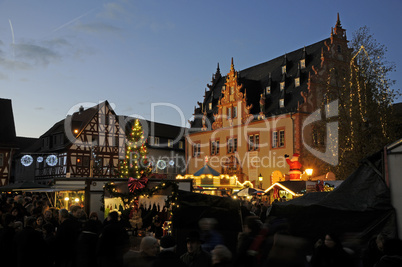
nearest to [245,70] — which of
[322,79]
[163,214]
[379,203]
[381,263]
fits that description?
[322,79]

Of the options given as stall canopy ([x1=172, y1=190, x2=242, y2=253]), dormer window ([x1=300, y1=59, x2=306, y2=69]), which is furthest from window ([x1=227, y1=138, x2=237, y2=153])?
stall canopy ([x1=172, y1=190, x2=242, y2=253])

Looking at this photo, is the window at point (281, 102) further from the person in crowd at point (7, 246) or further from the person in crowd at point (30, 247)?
the person in crowd at point (30, 247)

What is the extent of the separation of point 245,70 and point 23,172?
28250 mm

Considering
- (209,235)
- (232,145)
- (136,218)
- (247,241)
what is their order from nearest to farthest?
(247,241)
(209,235)
(136,218)
(232,145)

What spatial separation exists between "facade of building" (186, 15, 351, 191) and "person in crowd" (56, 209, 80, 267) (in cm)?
2793

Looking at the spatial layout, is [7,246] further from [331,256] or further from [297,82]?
[297,82]

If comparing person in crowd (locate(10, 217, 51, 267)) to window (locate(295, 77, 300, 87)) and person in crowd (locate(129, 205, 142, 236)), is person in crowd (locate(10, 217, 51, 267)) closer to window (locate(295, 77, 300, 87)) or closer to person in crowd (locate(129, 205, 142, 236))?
person in crowd (locate(129, 205, 142, 236))

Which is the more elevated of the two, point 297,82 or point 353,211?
point 297,82

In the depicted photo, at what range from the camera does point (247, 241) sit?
7402mm

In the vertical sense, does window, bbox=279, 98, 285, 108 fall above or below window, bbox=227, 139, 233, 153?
above

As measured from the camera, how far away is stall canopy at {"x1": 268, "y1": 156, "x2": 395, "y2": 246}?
11.0 meters

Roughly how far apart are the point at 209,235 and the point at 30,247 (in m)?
3.09

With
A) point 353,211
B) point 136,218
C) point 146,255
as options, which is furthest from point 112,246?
point 136,218

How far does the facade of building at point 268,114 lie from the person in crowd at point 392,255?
29.0 m
